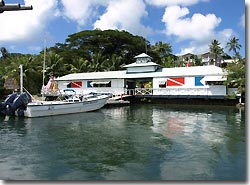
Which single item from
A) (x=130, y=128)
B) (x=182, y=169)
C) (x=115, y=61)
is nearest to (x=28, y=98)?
(x=130, y=128)

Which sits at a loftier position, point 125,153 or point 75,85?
point 75,85

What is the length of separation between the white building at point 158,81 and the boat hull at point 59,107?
484 cm

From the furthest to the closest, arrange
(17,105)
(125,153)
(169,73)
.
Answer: (169,73)
(17,105)
(125,153)

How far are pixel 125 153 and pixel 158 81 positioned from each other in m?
14.6

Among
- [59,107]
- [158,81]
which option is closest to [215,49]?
[158,81]

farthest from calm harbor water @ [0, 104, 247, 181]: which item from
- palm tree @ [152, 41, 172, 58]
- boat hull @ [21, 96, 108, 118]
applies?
palm tree @ [152, 41, 172, 58]

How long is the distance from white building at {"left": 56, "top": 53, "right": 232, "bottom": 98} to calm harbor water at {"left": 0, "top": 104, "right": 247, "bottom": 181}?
852 cm

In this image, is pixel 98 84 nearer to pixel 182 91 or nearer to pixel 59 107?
pixel 182 91

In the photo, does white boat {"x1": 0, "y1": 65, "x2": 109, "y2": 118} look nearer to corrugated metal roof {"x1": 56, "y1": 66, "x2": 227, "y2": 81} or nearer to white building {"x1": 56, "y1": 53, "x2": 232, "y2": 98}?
white building {"x1": 56, "y1": 53, "x2": 232, "y2": 98}

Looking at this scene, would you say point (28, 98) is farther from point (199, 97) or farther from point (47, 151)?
point (199, 97)

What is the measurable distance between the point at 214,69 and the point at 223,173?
1565 centimetres

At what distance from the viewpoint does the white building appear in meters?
18.4

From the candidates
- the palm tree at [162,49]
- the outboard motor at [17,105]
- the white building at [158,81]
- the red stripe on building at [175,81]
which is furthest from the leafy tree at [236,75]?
the palm tree at [162,49]

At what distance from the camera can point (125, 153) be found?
6105 millimetres
